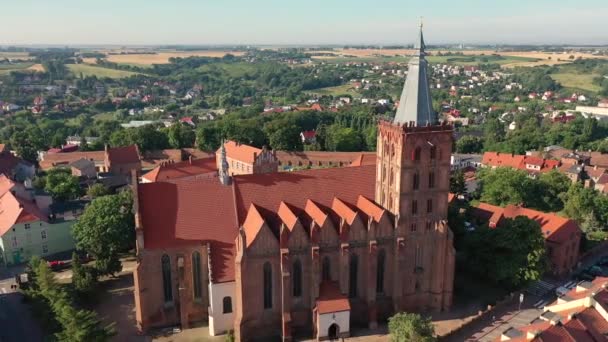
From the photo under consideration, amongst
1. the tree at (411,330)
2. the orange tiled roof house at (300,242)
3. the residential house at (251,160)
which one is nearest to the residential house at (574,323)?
the tree at (411,330)

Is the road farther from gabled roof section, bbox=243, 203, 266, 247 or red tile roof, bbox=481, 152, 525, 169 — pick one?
red tile roof, bbox=481, 152, 525, 169

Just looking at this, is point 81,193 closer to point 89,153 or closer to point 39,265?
point 39,265

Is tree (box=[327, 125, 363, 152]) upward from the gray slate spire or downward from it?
downward

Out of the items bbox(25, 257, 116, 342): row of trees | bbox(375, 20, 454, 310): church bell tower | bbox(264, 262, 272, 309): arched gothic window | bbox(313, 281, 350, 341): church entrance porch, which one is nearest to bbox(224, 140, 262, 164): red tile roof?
bbox(375, 20, 454, 310): church bell tower

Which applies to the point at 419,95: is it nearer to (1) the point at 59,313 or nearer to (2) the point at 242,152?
(1) the point at 59,313

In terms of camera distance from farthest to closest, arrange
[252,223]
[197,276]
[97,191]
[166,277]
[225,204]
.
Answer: [97,191], [225,204], [197,276], [166,277], [252,223]

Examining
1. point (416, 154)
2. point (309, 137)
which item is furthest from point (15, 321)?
point (309, 137)

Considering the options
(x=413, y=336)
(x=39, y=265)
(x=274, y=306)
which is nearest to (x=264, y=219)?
(x=274, y=306)
